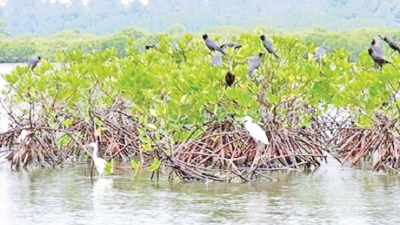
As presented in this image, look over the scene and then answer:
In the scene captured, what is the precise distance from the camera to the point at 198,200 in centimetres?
884

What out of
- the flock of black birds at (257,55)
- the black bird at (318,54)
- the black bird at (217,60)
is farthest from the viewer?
the black bird at (318,54)

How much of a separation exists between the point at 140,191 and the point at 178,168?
405 mm

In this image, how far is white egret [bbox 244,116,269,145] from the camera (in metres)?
9.80

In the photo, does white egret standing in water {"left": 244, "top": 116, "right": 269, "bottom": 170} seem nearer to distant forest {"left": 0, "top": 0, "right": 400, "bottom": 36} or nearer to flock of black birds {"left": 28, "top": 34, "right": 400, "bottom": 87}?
flock of black birds {"left": 28, "top": 34, "right": 400, "bottom": 87}

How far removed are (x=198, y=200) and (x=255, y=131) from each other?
1.23 meters

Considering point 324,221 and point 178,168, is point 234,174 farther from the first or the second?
point 324,221

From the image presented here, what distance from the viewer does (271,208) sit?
842 cm

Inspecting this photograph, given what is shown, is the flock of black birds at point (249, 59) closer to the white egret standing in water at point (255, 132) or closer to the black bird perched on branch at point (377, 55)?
the white egret standing in water at point (255, 132)

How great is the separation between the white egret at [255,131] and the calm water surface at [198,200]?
0.38 metres

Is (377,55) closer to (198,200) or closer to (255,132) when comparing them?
(255,132)

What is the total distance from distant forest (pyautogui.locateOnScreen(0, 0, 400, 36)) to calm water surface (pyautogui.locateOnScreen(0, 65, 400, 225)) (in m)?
61.1

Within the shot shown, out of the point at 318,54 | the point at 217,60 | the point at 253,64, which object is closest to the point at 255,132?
the point at 253,64

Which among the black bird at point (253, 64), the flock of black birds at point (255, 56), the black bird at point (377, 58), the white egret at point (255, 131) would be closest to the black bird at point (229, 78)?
the flock of black birds at point (255, 56)

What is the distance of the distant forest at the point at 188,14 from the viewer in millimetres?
76750
